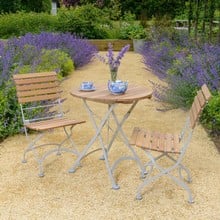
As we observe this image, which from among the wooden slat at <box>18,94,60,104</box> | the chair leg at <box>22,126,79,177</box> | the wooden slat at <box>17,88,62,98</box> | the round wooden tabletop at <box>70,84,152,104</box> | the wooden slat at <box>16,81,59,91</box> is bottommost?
the chair leg at <box>22,126,79,177</box>

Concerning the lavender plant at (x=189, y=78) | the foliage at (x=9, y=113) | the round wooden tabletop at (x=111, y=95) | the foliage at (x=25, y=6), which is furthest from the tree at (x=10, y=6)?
the round wooden tabletop at (x=111, y=95)

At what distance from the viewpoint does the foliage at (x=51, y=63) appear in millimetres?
6495

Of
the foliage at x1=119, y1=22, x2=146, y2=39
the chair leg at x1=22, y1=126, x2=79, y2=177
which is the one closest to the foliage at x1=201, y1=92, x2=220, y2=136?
the chair leg at x1=22, y1=126, x2=79, y2=177

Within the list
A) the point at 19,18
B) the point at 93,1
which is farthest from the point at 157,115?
the point at 93,1

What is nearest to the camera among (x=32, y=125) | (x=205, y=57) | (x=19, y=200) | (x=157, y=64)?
(x=19, y=200)

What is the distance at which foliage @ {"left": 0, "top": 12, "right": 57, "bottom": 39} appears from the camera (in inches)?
483

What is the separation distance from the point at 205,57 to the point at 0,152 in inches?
130

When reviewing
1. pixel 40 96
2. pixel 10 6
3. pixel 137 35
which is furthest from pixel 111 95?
pixel 10 6

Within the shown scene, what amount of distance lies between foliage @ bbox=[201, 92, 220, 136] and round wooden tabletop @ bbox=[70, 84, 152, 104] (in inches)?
50.2

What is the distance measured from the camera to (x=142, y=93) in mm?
3570

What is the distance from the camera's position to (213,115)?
473cm

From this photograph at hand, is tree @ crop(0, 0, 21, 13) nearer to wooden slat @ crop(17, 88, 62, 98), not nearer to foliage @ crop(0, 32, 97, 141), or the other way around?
foliage @ crop(0, 32, 97, 141)

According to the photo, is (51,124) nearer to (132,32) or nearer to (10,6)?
(132,32)

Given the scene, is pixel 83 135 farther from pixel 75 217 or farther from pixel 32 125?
pixel 75 217
